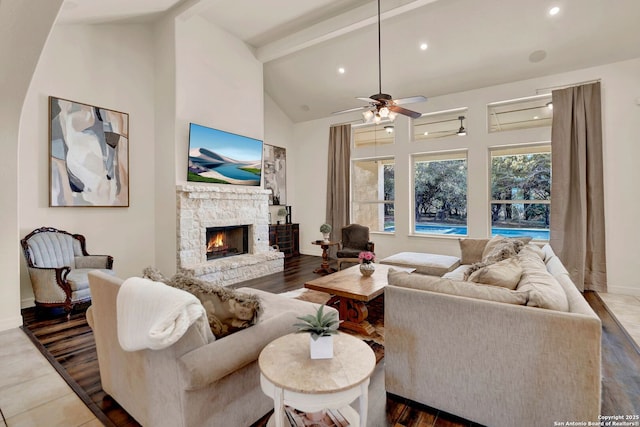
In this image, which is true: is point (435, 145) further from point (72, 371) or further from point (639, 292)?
point (72, 371)

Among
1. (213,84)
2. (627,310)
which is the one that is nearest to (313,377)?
(627,310)

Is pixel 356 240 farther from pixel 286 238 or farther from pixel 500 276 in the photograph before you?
pixel 500 276

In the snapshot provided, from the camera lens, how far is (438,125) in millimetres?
5875

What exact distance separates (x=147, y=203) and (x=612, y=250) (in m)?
7.06

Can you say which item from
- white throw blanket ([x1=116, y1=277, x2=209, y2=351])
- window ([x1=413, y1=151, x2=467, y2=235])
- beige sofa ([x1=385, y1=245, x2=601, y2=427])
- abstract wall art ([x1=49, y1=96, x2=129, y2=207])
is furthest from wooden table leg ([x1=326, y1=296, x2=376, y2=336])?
abstract wall art ([x1=49, y1=96, x2=129, y2=207])

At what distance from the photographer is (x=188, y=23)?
15.3ft

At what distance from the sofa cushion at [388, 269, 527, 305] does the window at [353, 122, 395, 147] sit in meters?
4.86

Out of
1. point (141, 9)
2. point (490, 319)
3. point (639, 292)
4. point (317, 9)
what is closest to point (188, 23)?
point (141, 9)

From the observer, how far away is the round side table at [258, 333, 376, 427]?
1.29 m

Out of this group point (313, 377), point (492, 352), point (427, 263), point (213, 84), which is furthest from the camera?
point (213, 84)

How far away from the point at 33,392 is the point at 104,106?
377cm

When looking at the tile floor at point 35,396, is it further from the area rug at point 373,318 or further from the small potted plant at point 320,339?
the area rug at point 373,318

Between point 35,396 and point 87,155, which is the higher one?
point 87,155

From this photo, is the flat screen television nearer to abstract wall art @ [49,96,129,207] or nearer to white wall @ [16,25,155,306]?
white wall @ [16,25,155,306]
